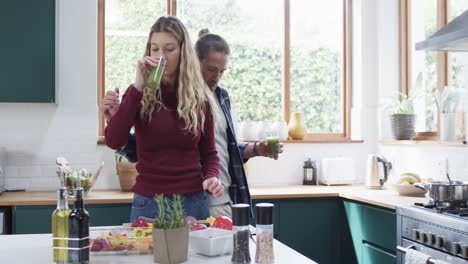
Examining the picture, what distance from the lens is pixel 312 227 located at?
379 cm

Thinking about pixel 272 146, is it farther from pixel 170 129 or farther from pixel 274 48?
pixel 274 48

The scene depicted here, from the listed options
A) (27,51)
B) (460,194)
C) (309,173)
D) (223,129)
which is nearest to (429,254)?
(460,194)

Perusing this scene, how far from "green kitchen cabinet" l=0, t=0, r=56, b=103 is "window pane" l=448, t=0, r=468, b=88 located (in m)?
2.71

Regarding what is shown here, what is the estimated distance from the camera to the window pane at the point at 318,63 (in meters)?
4.57

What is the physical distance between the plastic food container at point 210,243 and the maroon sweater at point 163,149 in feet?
1.52

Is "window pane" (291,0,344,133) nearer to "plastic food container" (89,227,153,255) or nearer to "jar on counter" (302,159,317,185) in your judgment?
"jar on counter" (302,159,317,185)

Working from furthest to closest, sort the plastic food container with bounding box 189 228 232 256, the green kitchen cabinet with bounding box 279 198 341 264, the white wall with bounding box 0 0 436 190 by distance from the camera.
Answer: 1. the white wall with bounding box 0 0 436 190
2. the green kitchen cabinet with bounding box 279 198 341 264
3. the plastic food container with bounding box 189 228 232 256

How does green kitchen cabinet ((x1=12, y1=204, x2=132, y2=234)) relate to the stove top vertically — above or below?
below

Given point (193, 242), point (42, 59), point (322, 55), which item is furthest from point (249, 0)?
point (193, 242)

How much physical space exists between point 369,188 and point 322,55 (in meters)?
1.27

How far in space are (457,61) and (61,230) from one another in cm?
313

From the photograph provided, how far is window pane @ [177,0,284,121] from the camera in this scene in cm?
441

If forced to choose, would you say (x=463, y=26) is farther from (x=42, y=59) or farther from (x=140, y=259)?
(x=42, y=59)

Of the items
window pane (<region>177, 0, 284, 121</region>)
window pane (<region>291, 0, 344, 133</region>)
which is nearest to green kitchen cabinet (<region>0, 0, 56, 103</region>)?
window pane (<region>177, 0, 284, 121</region>)
